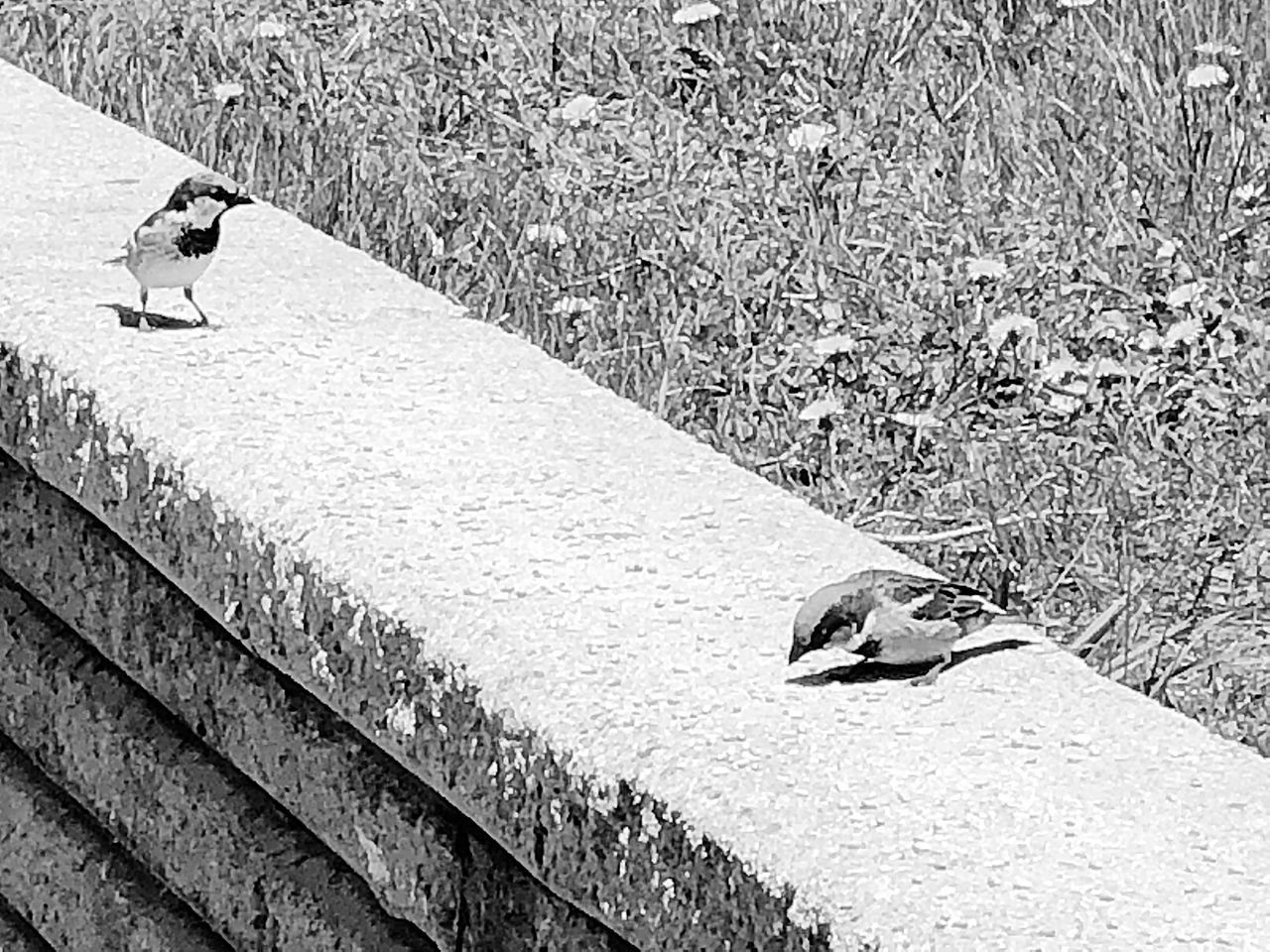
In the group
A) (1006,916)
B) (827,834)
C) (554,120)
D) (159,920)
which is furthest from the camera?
(554,120)

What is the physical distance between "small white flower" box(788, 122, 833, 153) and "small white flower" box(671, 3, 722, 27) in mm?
464

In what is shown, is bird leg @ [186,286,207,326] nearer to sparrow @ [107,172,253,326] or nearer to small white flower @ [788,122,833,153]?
sparrow @ [107,172,253,326]

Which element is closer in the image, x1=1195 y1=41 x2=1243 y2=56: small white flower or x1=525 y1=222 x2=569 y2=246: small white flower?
x1=525 y1=222 x2=569 y2=246: small white flower

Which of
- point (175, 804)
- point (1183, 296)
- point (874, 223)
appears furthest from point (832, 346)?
point (175, 804)

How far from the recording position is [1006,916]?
158 cm

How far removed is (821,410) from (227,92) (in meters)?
1.57

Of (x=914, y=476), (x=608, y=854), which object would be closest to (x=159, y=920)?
(x=608, y=854)

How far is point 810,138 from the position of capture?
12.9 ft

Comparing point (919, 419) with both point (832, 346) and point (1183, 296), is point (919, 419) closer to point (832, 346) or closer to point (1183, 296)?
point (832, 346)

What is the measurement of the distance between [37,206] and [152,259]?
44 centimetres

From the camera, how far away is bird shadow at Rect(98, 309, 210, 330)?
103 inches

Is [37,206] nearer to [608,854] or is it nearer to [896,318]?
[896,318]

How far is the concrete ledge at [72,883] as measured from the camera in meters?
2.57

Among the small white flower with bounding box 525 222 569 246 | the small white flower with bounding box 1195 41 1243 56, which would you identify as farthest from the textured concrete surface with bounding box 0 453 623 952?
the small white flower with bounding box 1195 41 1243 56
